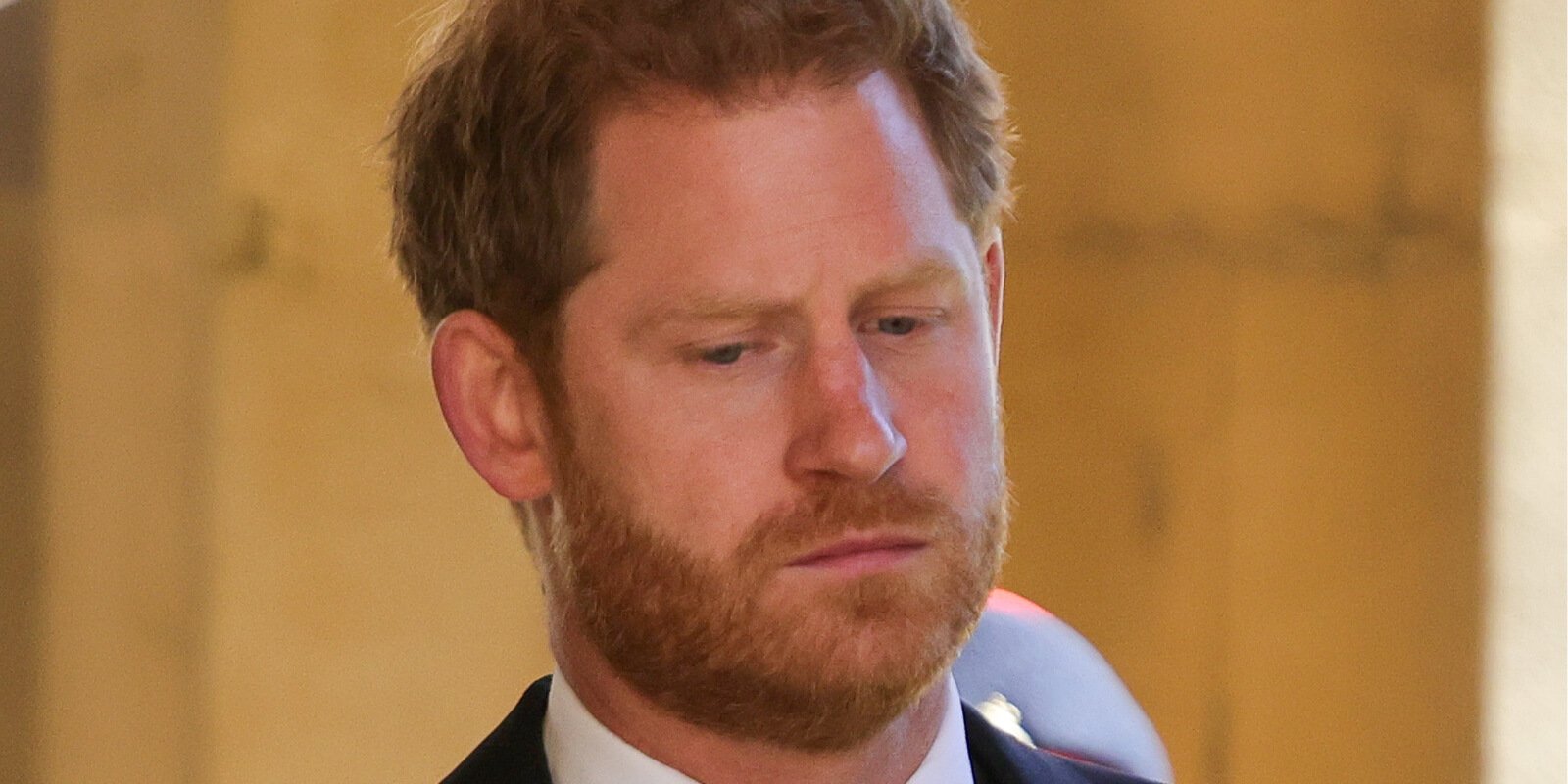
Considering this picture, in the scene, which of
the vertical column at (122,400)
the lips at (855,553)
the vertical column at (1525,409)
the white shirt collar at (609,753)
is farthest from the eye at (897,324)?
the vertical column at (1525,409)

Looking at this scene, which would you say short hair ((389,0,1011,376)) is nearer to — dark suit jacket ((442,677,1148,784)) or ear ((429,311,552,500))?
ear ((429,311,552,500))

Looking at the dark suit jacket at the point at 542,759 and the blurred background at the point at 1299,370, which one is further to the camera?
the blurred background at the point at 1299,370

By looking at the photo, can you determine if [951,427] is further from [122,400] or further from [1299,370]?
[1299,370]

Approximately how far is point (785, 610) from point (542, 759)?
214 mm

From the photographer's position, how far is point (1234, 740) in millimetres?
2146

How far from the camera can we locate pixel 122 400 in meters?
1.71

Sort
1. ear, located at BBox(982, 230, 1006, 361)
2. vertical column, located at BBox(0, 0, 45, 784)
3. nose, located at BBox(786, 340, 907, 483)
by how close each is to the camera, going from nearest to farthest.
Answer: nose, located at BBox(786, 340, 907, 483)
ear, located at BBox(982, 230, 1006, 361)
vertical column, located at BBox(0, 0, 45, 784)

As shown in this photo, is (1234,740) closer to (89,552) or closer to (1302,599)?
(1302,599)

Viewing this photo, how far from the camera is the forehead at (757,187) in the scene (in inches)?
44.6

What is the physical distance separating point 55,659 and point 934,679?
0.85 meters

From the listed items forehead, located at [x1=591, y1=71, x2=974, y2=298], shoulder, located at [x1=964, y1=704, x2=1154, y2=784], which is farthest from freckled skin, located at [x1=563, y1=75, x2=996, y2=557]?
shoulder, located at [x1=964, y1=704, x2=1154, y2=784]

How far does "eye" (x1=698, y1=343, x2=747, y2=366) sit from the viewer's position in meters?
1.14

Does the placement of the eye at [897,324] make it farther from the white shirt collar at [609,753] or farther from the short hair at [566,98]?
the white shirt collar at [609,753]

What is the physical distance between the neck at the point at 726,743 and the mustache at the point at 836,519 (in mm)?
114
